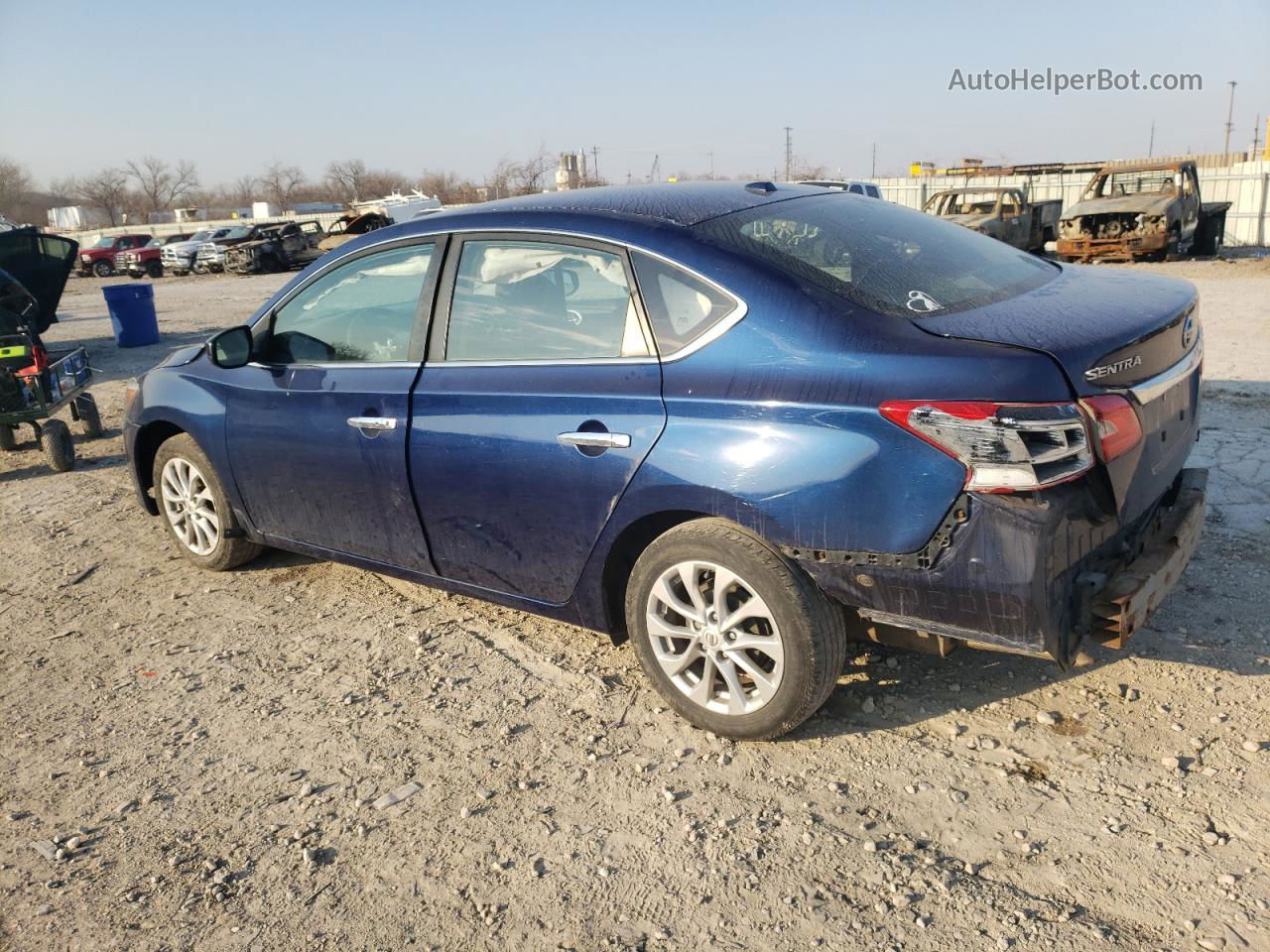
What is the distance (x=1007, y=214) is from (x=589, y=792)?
18.7 meters

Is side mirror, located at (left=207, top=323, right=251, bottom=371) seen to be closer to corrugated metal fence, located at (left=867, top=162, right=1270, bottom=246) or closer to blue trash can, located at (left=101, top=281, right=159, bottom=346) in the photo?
blue trash can, located at (left=101, top=281, right=159, bottom=346)

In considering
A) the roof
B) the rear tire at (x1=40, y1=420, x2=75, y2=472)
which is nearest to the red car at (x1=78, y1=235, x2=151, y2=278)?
the rear tire at (x1=40, y1=420, x2=75, y2=472)

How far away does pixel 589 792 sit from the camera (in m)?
3.02

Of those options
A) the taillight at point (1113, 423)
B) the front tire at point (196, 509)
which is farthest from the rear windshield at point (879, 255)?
the front tire at point (196, 509)

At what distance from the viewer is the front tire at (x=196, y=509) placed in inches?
187

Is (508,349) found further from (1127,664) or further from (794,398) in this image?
(1127,664)

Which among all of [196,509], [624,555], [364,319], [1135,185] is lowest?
[196,509]

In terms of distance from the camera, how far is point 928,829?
2.73 m

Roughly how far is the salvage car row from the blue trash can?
1430 cm

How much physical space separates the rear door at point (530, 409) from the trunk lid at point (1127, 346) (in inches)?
39.8

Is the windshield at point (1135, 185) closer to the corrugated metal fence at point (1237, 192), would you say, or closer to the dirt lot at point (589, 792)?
the corrugated metal fence at point (1237, 192)

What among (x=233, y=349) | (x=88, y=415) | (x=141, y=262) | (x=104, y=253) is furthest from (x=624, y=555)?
(x=104, y=253)

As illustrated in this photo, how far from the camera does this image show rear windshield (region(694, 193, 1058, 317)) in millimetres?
3033

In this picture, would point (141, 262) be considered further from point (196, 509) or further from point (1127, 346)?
point (1127, 346)
